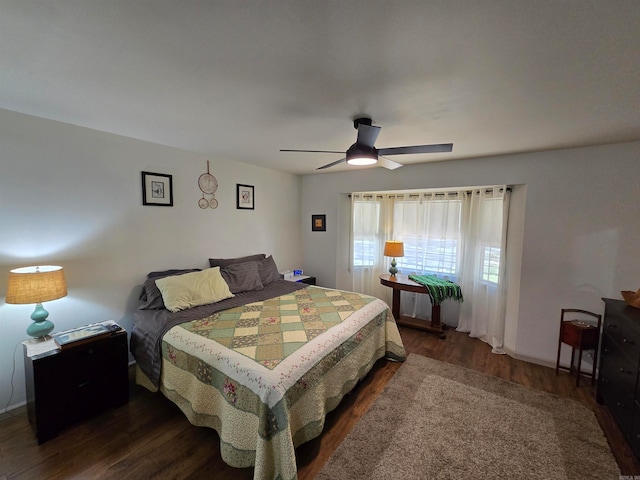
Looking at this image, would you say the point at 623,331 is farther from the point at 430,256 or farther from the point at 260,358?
the point at 260,358

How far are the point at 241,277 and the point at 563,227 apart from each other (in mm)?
3506

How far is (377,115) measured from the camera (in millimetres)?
1990

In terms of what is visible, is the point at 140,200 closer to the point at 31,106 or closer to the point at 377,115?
the point at 31,106

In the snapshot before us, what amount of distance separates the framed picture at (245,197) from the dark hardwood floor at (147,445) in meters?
2.37

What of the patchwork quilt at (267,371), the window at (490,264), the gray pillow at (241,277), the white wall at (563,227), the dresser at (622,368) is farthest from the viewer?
the window at (490,264)

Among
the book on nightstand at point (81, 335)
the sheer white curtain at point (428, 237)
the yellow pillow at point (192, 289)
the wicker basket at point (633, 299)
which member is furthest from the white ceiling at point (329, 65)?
the book on nightstand at point (81, 335)

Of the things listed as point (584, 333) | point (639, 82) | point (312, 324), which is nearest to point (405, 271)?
point (584, 333)

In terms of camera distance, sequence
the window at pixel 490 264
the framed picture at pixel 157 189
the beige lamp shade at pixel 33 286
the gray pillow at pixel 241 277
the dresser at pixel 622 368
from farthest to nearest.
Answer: the window at pixel 490 264 < the gray pillow at pixel 241 277 < the framed picture at pixel 157 189 < the beige lamp shade at pixel 33 286 < the dresser at pixel 622 368

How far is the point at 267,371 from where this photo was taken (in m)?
1.58

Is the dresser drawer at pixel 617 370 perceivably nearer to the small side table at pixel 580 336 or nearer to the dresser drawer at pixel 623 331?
the dresser drawer at pixel 623 331

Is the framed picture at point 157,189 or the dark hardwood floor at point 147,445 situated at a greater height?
the framed picture at point 157,189

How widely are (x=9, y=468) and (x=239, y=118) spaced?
271cm

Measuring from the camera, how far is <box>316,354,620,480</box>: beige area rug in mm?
1644

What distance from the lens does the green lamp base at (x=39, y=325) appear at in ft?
6.53
